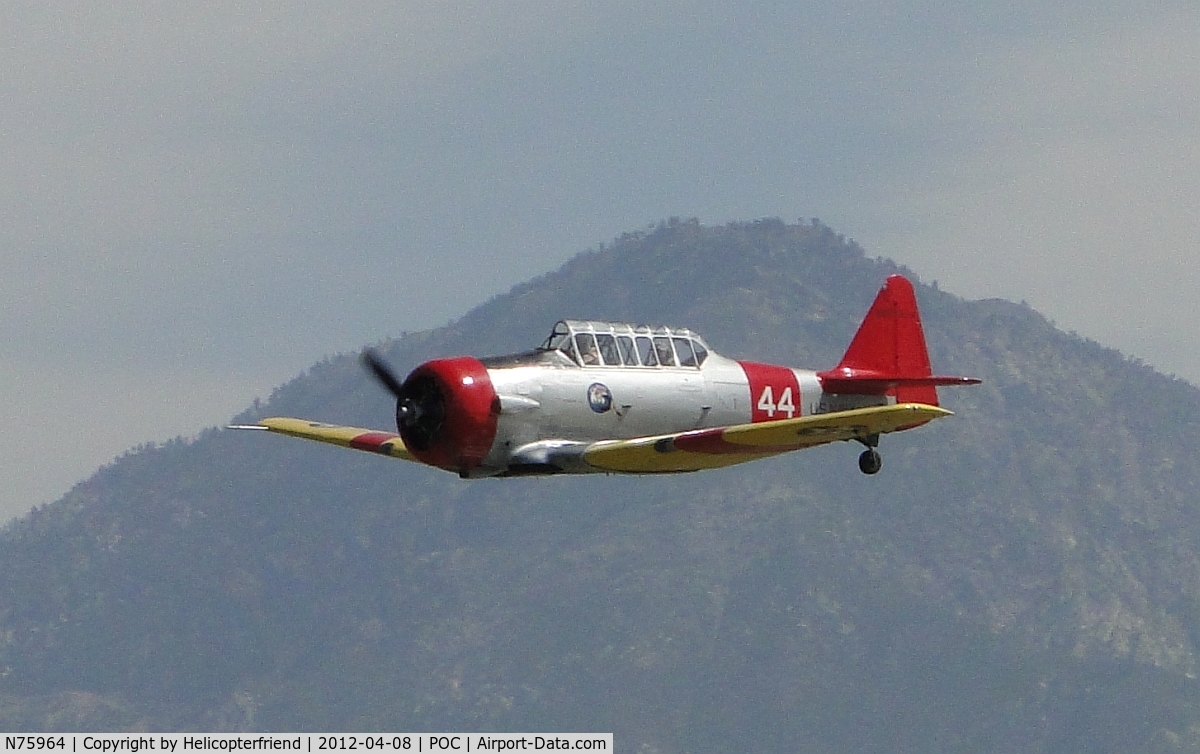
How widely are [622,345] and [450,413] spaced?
3.28 metres

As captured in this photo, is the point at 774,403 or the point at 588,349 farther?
the point at 774,403

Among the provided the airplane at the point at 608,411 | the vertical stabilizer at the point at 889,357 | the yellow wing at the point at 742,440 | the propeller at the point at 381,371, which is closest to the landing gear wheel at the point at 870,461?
the airplane at the point at 608,411

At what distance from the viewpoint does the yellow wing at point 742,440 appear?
29.3 meters

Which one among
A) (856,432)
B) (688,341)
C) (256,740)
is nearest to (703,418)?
(688,341)

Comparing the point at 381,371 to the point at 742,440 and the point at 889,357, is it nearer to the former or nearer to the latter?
the point at 742,440

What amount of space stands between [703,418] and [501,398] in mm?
3778

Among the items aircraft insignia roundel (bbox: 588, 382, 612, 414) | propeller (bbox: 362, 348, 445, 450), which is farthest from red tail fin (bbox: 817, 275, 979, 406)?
propeller (bbox: 362, 348, 445, 450)

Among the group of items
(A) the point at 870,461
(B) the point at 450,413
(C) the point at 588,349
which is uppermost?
(C) the point at 588,349

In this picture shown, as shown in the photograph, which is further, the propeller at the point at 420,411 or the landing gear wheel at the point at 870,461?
the landing gear wheel at the point at 870,461

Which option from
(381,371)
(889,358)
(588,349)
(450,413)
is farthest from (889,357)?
(450,413)

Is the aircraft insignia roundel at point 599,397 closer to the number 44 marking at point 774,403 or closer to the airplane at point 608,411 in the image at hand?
the airplane at point 608,411

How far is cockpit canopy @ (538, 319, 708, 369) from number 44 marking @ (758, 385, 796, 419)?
4.35ft

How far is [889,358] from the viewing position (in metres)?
37.8

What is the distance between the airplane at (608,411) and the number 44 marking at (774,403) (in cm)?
2
